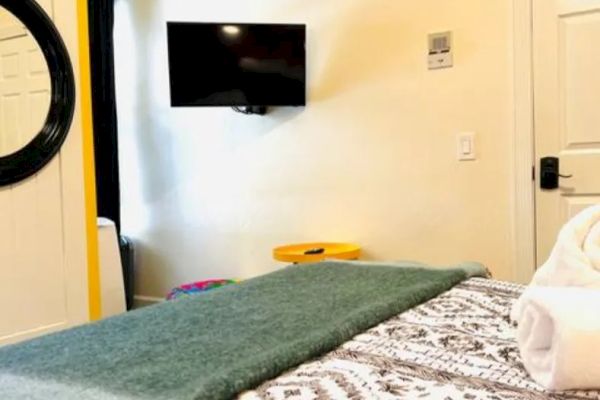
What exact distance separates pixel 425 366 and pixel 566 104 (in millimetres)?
2014

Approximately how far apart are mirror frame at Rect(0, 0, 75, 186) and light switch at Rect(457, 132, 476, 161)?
1.68 meters

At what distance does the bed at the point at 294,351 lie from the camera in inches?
31.9

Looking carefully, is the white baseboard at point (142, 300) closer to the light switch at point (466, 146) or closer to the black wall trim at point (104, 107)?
the black wall trim at point (104, 107)

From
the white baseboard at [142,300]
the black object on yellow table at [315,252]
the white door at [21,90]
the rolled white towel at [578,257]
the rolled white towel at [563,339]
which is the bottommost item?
the white baseboard at [142,300]

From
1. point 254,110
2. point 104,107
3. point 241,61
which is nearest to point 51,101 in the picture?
point 241,61

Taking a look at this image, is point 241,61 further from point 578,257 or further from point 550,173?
point 578,257

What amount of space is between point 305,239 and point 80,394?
244 centimetres

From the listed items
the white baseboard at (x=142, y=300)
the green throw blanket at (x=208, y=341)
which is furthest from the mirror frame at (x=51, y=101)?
the white baseboard at (x=142, y=300)

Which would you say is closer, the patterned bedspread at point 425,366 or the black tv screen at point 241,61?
the patterned bedspread at point 425,366

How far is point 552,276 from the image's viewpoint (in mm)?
1056

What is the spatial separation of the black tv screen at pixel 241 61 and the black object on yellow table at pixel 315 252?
0.75m

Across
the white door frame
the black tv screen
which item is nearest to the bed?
the white door frame

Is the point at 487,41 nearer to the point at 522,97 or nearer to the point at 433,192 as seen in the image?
the point at 522,97

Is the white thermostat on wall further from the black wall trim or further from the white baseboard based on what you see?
the white baseboard
